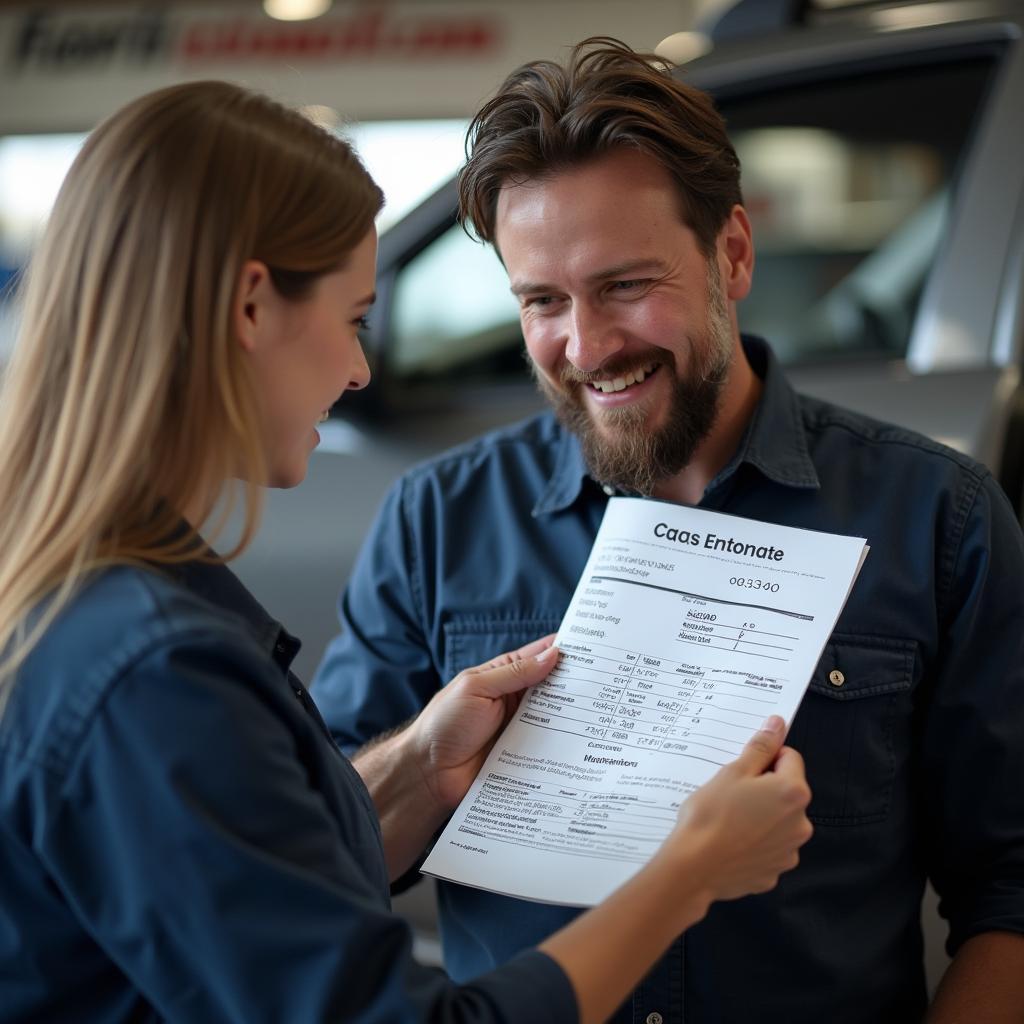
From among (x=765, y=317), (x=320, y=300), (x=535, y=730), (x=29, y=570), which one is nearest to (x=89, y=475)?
(x=29, y=570)

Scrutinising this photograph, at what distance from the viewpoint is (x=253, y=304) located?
43.7 inches

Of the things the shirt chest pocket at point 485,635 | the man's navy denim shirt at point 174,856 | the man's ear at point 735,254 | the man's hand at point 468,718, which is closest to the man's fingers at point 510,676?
the man's hand at point 468,718

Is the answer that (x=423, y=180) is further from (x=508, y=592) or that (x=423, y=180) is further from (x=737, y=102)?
(x=508, y=592)

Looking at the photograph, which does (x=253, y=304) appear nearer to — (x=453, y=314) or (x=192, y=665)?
(x=192, y=665)

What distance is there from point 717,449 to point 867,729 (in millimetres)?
Result: 413

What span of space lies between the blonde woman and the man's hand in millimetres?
291

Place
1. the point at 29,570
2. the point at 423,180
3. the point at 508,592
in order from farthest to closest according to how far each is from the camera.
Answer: the point at 423,180
the point at 508,592
the point at 29,570

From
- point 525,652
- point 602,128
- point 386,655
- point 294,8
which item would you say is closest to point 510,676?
point 525,652

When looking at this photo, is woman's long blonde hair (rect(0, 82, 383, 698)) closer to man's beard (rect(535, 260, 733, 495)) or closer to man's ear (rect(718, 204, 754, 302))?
man's beard (rect(535, 260, 733, 495))

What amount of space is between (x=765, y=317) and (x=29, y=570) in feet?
6.91

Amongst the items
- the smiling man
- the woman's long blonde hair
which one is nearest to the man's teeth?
the smiling man

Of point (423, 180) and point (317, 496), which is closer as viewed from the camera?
point (317, 496)

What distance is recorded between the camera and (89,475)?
1.05 meters

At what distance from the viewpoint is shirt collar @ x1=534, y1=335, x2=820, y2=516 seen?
1.67m
